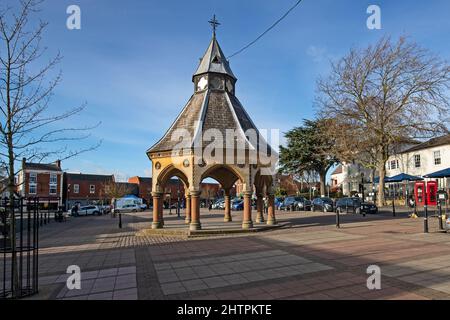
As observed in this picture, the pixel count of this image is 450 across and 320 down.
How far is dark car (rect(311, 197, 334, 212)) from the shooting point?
33906mm

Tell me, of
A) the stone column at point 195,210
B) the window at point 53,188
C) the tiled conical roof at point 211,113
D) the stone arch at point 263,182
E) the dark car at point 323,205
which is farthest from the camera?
the window at point 53,188

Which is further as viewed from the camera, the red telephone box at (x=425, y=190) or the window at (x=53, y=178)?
the window at (x=53, y=178)

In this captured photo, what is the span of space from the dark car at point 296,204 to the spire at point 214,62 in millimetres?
21767

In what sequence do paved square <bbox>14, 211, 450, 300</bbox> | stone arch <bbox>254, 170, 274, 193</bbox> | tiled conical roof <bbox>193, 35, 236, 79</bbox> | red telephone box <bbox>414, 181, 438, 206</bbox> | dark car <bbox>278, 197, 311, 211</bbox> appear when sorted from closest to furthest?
paved square <bbox>14, 211, 450, 300</bbox> < red telephone box <bbox>414, 181, 438, 206</bbox> < stone arch <bbox>254, 170, 274, 193</bbox> < tiled conical roof <bbox>193, 35, 236, 79</bbox> < dark car <bbox>278, 197, 311, 211</bbox>

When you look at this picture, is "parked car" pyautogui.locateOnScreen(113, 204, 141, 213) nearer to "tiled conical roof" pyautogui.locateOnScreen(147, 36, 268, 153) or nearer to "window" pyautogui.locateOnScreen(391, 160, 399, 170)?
"tiled conical roof" pyautogui.locateOnScreen(147, 36, 268, 153)

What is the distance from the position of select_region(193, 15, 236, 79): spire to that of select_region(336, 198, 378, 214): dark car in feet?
50.0

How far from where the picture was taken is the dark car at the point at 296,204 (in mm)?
37981

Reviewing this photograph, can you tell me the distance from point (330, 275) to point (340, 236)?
24.1 ft

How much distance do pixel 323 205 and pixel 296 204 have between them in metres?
5.43

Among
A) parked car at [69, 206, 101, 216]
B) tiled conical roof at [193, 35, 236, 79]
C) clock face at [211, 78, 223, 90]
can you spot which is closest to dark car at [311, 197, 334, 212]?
tiled conical roof at [193, 35, 236, 79]

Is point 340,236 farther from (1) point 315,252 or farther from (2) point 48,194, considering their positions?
(2) point 48,194

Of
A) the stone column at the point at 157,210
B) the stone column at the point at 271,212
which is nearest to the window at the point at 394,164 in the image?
the stone column at the point at 271,212

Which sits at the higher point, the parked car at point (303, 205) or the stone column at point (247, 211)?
the stone column at point (247, 211)

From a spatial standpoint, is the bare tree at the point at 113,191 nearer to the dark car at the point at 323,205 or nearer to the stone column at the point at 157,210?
the dark car at the point at 323,205
